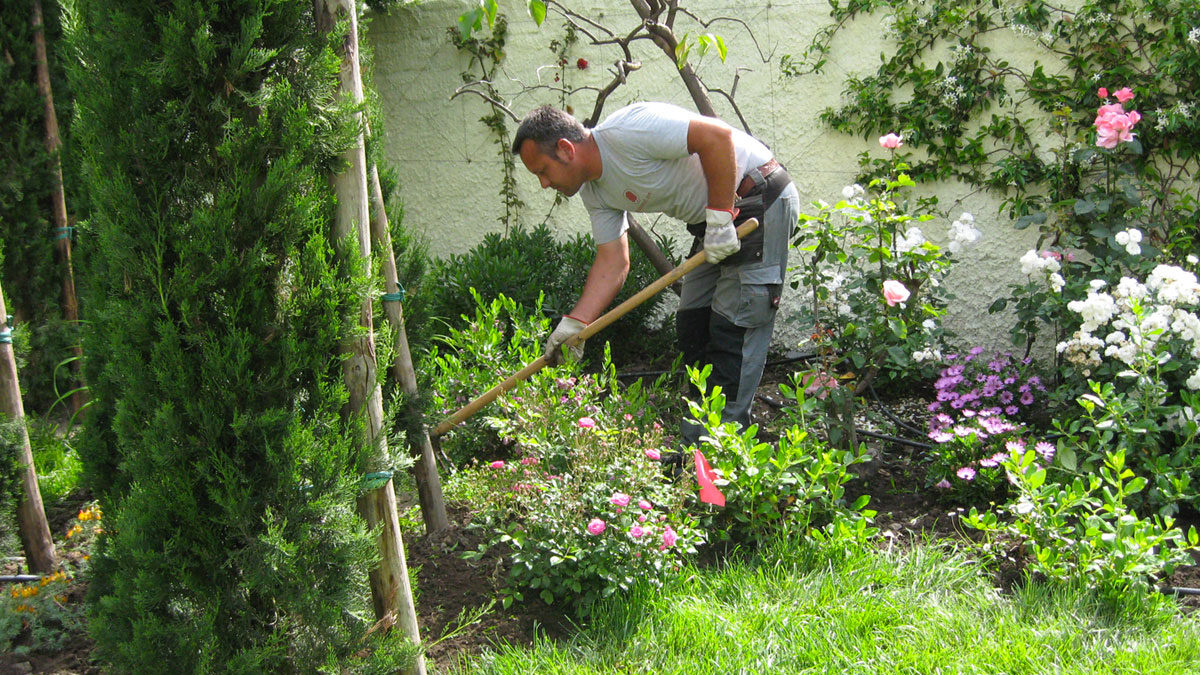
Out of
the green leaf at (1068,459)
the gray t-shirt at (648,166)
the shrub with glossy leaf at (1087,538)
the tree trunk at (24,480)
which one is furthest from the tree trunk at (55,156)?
the green leaf at (1068,459)

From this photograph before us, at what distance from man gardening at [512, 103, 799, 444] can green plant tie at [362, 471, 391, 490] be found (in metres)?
A: 1.49

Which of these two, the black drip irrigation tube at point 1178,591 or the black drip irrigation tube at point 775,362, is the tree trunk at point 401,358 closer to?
the black drip irrigation tube at point 775,362

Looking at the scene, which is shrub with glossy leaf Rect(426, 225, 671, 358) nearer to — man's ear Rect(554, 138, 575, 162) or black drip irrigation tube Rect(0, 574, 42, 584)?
man's ear Rect(554, 138, 575, 162)

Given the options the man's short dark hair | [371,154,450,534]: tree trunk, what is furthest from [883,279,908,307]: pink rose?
[371,154,450,534]: tree trunk

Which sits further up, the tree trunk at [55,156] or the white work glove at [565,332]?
the tree trunk at [55,156]

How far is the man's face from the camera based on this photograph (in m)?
3.45

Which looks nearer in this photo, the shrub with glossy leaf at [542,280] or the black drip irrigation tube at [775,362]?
the black drip irrigation tube at [775,362]

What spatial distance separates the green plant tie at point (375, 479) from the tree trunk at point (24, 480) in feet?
5.28

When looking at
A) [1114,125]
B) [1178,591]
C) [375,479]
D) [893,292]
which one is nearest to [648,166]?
[893,292]

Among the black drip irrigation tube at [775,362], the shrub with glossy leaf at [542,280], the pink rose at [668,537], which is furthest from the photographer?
the shrub with glossy leaf at [542,280]

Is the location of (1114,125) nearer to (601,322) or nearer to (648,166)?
(648,166)

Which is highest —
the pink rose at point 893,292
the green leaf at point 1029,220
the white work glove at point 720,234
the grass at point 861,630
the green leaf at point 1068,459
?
the white work glove at point 720,234

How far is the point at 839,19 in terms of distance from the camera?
500 cm

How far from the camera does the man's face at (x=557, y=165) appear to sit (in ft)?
11.3
